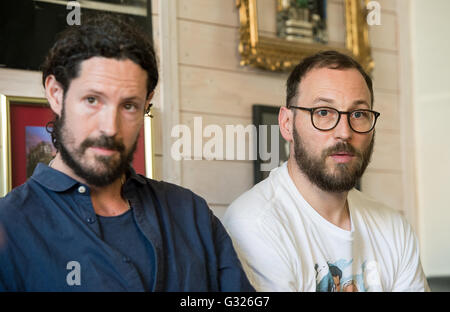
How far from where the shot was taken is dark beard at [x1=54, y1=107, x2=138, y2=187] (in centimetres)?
121

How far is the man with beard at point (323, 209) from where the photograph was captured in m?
1.50

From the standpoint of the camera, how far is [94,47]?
4.09 feet

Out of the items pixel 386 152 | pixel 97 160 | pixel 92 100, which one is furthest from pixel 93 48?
pixel 386 152

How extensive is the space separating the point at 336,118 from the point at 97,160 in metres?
0.69

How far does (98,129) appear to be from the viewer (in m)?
1.21

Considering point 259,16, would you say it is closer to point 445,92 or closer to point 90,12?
point 90,12

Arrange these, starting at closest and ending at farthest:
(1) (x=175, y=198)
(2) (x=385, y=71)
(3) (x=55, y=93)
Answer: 1. (3) (x=55, y=93)
2. (1) (x=175, y=198)
3. (2) (x=385, y=71)

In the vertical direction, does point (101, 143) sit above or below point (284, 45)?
below

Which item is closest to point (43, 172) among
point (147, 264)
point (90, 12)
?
point (147, 264)

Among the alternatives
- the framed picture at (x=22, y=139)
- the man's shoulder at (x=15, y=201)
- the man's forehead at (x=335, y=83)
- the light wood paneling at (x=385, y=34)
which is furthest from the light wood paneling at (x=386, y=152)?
the man's shoulder at (x=15, y=201)

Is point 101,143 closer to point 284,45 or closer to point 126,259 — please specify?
point 126,259

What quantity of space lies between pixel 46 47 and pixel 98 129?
600 mm

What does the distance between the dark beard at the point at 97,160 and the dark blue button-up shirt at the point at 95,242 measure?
0.10 ft

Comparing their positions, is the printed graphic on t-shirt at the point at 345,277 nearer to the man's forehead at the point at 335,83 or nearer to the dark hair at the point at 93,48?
the man's forehead at the point at 335,83
